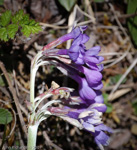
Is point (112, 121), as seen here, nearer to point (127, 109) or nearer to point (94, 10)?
point (127, 109)

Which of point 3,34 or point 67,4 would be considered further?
point 67,4

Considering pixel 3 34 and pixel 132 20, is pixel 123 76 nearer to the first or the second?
pixel 132 20

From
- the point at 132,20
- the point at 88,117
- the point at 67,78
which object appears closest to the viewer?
the point at 88,117

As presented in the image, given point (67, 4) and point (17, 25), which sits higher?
point (67, 4)

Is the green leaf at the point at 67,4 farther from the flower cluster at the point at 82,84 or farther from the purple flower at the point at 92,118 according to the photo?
the purple flower at the point at 92,118

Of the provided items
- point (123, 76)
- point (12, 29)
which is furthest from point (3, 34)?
point (123, 76)

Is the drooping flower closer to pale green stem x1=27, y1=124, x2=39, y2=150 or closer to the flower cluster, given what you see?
the flower cluster

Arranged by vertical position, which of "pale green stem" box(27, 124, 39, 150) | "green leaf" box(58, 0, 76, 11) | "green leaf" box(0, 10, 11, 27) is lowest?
"pale green stem" box(27, 124, 39, 150)

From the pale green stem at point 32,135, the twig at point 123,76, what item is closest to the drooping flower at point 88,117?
the pale green stem at point 32,135

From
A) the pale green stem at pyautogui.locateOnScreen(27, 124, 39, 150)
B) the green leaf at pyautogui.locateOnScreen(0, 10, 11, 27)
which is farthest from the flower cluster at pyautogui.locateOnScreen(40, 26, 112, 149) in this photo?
the green leaf at pyautogui.locateOnScreen(0, 10, 11, 27)
